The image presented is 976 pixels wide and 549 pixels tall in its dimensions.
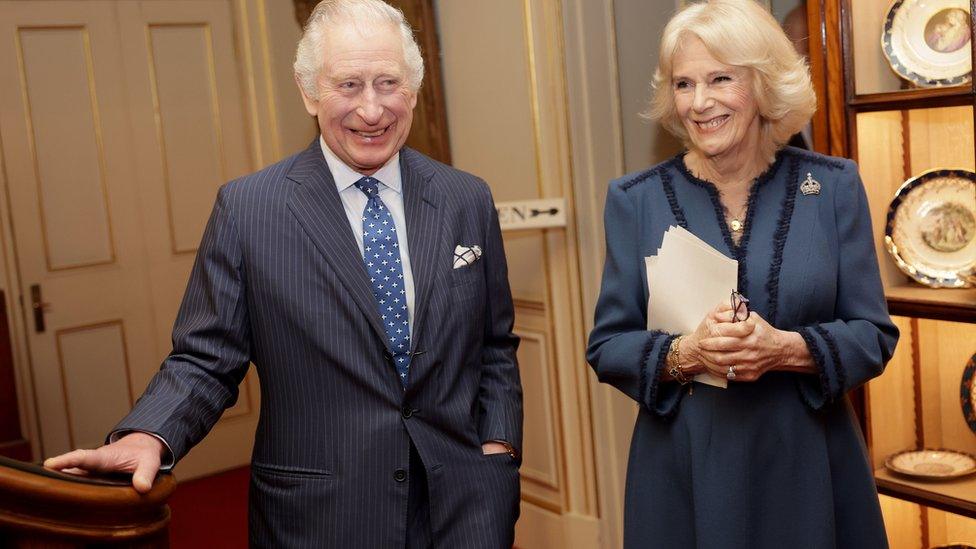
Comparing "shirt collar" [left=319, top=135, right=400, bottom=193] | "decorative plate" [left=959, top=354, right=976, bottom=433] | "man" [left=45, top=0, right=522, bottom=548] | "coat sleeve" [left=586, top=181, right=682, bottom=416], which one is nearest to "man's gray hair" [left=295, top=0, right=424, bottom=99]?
"man" [left=45, top=0, right=522, bottom=548]

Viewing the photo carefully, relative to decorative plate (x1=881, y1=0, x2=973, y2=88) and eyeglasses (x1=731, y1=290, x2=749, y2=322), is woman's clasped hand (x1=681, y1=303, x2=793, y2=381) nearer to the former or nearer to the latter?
eyeglasses (x1=731, y1=290, x2=749, y2=322)

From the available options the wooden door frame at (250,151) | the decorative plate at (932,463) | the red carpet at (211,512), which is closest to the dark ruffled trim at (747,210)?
the decorative plate at (932,463)

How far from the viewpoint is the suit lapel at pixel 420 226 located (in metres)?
1.77

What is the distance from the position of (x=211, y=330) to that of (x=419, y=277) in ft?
1.20

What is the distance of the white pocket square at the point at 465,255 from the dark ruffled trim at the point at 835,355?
2.07ft

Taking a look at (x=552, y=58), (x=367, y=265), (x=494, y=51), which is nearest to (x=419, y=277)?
(x=367, y=265)

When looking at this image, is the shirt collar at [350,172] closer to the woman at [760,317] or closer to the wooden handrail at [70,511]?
the woman at [760,317]

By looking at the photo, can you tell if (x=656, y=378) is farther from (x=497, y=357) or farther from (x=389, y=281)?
(x=389, y=281)

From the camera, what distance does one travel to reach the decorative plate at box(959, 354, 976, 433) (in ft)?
8.28

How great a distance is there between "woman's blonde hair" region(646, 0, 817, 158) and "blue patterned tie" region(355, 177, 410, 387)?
0.63m

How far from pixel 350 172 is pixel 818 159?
893 mm

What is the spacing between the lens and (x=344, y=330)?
1726mm

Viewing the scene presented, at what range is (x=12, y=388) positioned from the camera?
184 inches

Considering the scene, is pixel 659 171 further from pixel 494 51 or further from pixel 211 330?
pixel 494 51
